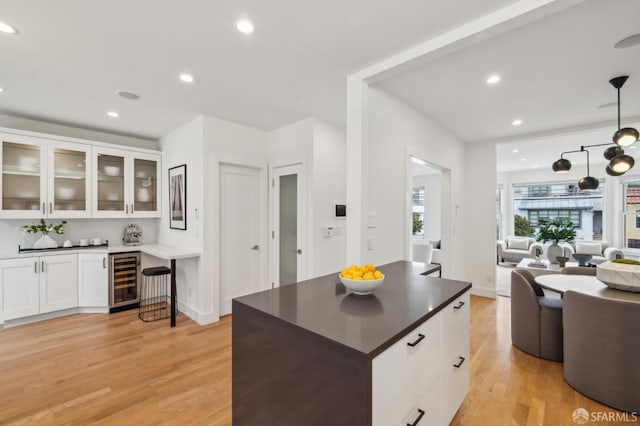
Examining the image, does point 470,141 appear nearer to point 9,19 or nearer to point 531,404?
point 531,404

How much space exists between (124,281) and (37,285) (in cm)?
89

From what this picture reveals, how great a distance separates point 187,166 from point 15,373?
2570 millimetres

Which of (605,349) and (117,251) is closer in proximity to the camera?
(605,349)

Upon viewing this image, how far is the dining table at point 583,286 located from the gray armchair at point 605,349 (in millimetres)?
235

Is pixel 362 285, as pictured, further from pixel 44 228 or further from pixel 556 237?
pixel 556 237

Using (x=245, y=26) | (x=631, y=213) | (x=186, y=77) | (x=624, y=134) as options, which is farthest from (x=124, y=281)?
(x=631, y=213)

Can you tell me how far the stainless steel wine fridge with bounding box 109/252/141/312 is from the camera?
3.93 metres

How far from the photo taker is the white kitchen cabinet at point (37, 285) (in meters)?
3.35

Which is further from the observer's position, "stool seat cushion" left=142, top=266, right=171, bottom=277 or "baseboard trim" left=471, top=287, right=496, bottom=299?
"baseboard trim" left=471, top=287, right=496, bottom=299

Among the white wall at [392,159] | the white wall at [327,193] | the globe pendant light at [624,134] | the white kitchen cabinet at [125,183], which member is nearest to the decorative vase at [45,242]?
the white kitchen cabinet at [125,183]

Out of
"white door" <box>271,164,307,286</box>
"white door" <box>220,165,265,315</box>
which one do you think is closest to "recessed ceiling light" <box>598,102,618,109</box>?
"white door" <box>271,164,307,286</box>

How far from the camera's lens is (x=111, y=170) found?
13.7 feet

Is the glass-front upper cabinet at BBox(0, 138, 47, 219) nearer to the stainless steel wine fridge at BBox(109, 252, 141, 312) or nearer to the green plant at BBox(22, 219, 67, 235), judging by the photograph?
the green plant at BBox(22, 219, 67, 235)

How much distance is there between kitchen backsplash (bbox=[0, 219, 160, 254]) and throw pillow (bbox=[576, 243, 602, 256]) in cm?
898
